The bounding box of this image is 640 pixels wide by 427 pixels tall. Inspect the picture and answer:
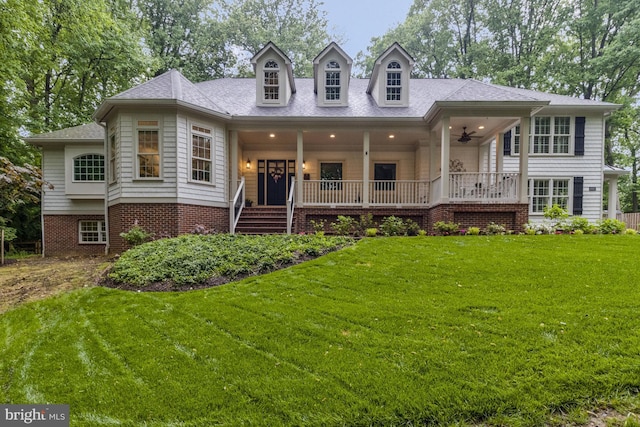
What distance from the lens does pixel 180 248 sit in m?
6.14

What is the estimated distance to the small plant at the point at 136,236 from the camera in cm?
786

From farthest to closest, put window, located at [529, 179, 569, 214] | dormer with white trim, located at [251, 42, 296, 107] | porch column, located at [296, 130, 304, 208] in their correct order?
window, located at [529, 179, 569, 214]
dormer with white trim, located at [251, 42, 296, 107]
porch column, located at [296, 130, 304, 208]

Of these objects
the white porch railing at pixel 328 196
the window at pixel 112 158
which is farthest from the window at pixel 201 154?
the white porch railing at pixel 328 196

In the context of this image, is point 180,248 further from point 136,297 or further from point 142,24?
point 142,24

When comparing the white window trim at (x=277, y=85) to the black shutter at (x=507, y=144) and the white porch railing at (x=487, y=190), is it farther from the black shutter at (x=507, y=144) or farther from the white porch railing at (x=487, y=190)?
the black shutter at (x=507, y=144)

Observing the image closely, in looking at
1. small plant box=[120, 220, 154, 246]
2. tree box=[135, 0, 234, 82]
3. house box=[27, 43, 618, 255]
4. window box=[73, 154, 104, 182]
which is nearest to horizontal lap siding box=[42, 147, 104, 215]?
house box=[27, 43, 618, 255]

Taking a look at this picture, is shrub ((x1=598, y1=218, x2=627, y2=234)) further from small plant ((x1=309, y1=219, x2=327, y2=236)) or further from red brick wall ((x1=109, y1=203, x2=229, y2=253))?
red brick wall ((x1=109, y1=203, x2=229, y2=253))

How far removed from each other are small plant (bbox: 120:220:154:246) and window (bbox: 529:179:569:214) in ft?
45.0

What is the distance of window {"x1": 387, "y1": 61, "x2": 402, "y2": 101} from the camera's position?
11.0 metres

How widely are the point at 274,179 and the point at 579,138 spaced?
39.8 feet

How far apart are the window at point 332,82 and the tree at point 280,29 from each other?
389 inches

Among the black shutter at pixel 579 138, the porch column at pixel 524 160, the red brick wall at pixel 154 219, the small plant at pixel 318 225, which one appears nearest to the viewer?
the red brick wall at pixel 154 219

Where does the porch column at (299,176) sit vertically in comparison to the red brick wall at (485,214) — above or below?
above

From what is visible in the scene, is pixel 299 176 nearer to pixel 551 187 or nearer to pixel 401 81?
pixel 401 81
